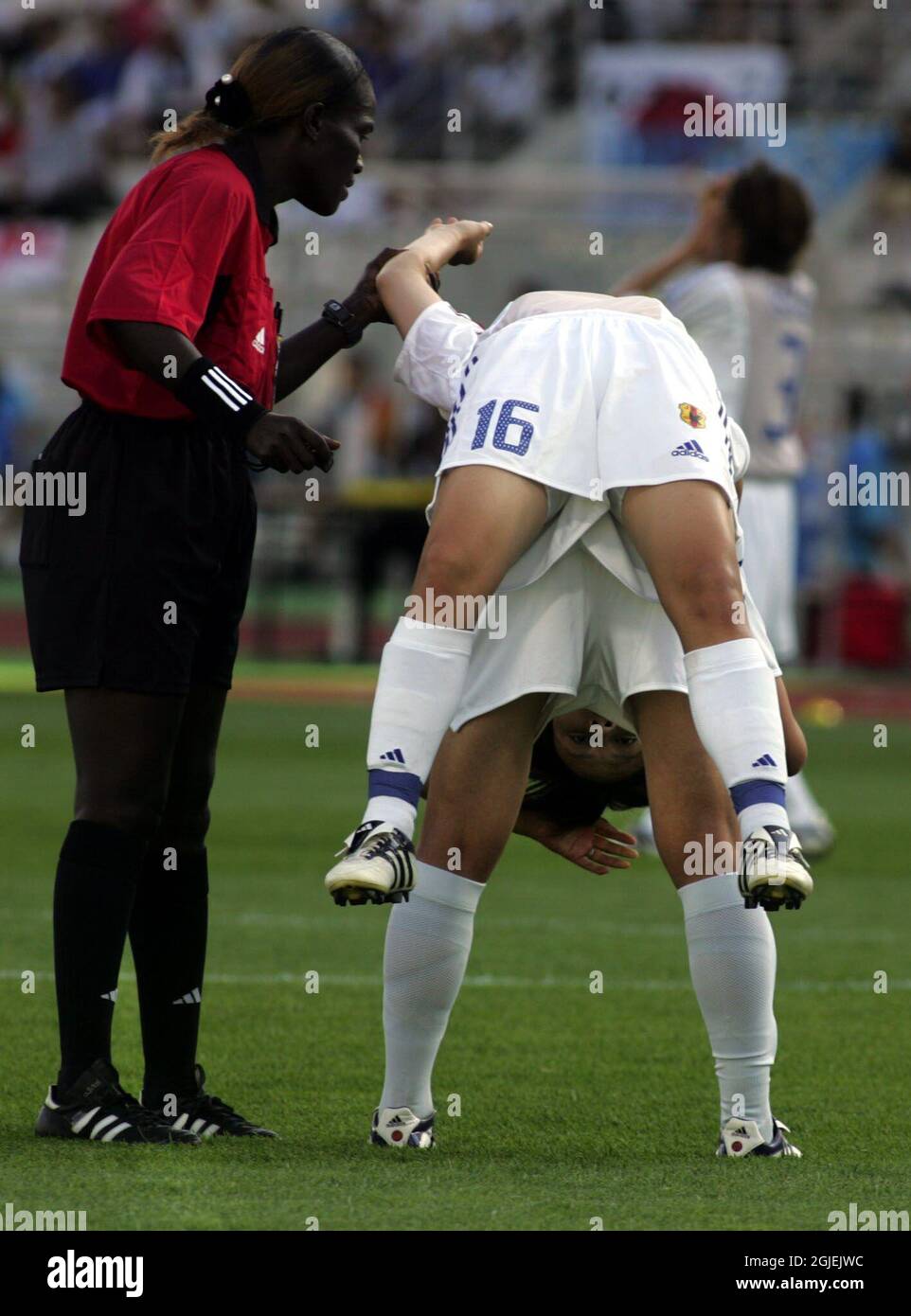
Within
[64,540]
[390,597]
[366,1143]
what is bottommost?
[366,1143]

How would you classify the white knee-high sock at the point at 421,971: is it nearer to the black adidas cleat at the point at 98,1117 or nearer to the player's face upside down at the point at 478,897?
the player's face upside down at the point at 478,897

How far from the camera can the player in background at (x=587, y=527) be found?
3.77 metres

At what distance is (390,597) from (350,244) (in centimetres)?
476

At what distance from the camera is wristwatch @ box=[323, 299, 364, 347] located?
4633mm

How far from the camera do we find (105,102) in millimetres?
25891

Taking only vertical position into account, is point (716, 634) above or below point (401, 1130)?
above

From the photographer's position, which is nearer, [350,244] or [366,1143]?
[366,1143]

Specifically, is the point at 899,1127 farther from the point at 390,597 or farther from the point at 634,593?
the point at 390,597

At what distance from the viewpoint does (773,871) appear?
3533mm

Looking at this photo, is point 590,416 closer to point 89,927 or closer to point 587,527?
point 587,527

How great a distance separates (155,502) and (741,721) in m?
1.16

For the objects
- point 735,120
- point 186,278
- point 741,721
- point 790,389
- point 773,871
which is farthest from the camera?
point 735,120

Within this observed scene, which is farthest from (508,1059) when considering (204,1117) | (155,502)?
(155,502)
